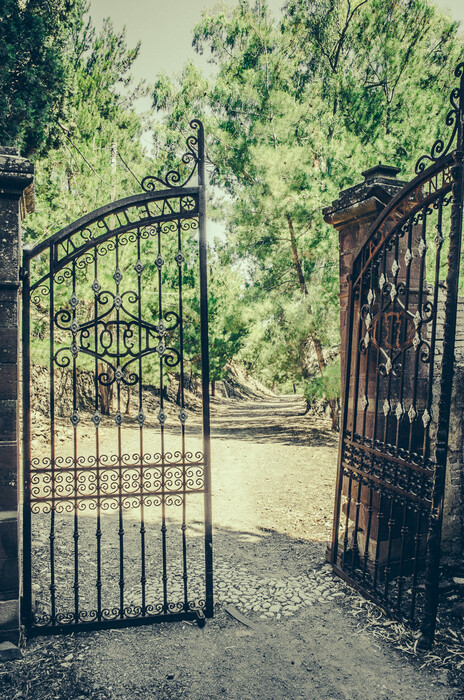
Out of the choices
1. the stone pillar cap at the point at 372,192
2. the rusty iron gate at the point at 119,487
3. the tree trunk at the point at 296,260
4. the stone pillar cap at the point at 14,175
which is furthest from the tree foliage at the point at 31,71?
the stone pillar cap at the point at 372,192

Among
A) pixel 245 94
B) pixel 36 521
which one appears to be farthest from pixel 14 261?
pixel 245 94

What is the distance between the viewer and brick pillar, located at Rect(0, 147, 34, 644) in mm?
3139

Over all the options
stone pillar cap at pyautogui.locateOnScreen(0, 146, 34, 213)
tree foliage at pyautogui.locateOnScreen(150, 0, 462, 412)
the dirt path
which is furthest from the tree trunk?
stone pillar cap at pyautogui.locateOnScreen(0, 146, 34, 213)

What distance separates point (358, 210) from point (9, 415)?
10.4ft

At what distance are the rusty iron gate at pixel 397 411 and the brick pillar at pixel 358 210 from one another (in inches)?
6.6

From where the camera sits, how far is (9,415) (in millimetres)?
3170

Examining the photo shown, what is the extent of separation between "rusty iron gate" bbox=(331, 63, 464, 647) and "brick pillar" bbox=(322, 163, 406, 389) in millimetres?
168

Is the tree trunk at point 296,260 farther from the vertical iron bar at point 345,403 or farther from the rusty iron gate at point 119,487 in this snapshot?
the vertical iron bar at point 345,403

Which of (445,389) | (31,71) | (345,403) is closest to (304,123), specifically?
(31,71)

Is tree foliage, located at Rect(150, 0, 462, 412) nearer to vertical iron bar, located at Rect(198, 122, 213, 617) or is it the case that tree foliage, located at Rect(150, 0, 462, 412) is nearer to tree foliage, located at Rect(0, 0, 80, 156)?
tree foliage, located at Rect(0, 0, 80, 156)

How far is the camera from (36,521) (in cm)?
587

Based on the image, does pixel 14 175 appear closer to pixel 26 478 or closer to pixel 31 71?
pixel 26 478

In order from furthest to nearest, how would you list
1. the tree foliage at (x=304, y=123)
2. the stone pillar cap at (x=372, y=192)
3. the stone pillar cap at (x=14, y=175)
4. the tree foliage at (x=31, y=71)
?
the tree foliage at (x=304, y=123) → the tree foliage at (x=31, y=71) → the stone pillar cap at (x=372, y=192) → the stone pillar cap at (x=14, y=175)

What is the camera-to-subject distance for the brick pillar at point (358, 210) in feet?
13.2
